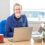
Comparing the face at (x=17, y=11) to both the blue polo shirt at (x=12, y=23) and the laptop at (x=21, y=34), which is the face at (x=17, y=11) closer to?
the blue polo shirt at (x=12, y=23)

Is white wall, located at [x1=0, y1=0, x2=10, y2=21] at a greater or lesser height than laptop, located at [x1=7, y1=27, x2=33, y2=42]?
greater

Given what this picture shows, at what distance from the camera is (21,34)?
93.8 inches

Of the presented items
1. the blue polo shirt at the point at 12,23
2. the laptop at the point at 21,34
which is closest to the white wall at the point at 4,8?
the blue polo shirt at the point at 12,23

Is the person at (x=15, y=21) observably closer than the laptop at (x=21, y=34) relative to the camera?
No

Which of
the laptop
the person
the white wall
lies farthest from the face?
the white wall

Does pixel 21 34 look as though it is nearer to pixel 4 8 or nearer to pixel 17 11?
pixel 17 11

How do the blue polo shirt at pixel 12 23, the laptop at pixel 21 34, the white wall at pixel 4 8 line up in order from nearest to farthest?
the laptop at pixel 21 34 < the blue polo shirt at pixel 12 23 < the white wall at pixel 4 8

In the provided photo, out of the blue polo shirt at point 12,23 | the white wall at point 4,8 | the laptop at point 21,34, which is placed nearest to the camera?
the laptop at point 21,34

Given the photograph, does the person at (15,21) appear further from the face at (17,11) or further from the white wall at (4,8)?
the white wall at (4,8)

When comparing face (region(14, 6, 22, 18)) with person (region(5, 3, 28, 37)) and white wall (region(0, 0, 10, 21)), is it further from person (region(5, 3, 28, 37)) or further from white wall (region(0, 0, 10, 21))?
white wall (region(0, 0, 10, 21))

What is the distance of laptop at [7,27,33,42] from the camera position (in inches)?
92.6

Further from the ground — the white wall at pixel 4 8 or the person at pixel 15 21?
the white wall at pixel 4 8

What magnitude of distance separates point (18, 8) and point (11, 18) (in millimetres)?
282

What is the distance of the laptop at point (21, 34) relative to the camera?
92.6 inches
